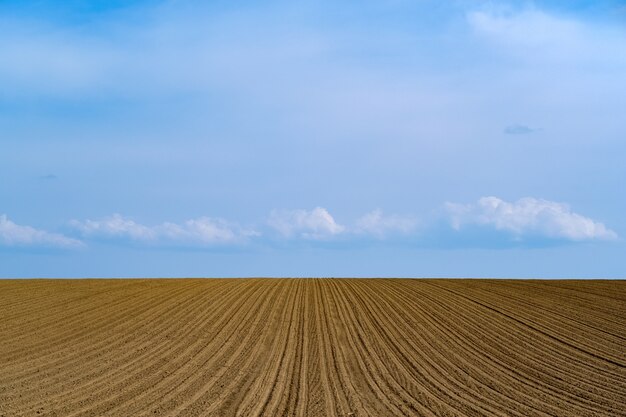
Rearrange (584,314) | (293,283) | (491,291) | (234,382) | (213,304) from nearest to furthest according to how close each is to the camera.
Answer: (234,382), (584,314), (213,304), (491,291), (293,283)

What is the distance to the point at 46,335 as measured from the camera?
931 inches

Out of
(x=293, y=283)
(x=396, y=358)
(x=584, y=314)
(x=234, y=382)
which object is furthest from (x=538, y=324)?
(x=293, y=283)

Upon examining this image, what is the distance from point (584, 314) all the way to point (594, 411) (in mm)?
→ 14918

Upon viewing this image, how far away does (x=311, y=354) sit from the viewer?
67.5ft

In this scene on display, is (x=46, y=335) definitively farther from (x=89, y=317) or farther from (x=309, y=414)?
(x=309, y=414)

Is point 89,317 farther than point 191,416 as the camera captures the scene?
Yes

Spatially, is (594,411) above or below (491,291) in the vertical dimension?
below

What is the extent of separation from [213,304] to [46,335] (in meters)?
8.90

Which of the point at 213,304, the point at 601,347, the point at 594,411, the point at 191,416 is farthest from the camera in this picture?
the point at 213,304

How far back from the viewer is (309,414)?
45.9ft

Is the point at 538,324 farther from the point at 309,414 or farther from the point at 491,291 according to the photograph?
the point at 309,414

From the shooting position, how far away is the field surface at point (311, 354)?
15.4 metres

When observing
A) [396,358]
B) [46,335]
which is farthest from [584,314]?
[46,335]

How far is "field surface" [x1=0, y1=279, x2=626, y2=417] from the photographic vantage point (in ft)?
50.4
